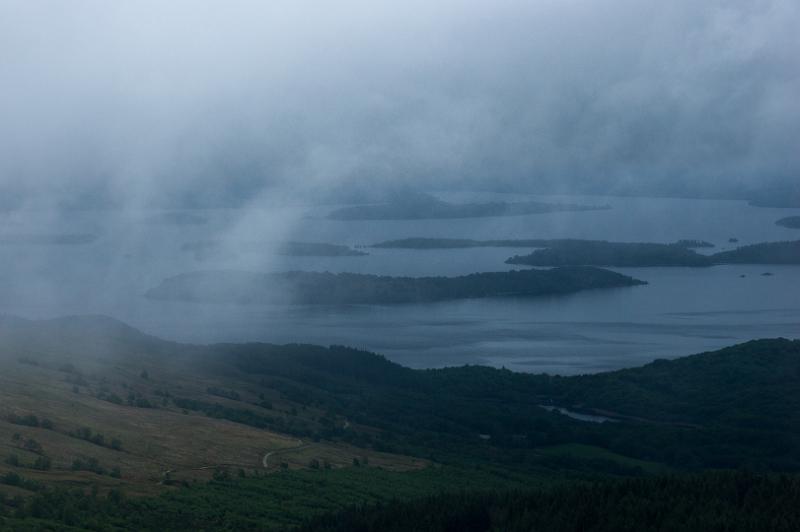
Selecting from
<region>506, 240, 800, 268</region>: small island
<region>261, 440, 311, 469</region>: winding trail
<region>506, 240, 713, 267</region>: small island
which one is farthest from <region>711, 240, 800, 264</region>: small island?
<region>261, 440, 311, 469</region>: winding trail

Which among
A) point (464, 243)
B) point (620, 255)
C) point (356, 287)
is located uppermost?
point (464, 243)

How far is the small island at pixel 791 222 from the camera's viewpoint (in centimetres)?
6238

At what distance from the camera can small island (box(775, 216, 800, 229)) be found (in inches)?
2456

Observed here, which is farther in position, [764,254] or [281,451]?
[764,254]

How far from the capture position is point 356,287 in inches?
2106

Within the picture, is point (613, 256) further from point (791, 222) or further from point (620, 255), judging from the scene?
point (791, 222)

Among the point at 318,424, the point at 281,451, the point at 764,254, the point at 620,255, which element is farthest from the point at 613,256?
the point at 281,451

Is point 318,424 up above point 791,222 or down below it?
below

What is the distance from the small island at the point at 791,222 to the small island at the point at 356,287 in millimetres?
12963

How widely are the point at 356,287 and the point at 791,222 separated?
27.8 m

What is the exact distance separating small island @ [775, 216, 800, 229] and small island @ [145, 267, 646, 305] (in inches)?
510

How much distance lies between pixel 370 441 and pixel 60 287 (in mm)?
33196

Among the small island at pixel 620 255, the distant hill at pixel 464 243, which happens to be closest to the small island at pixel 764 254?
the small island at pixel 620 255

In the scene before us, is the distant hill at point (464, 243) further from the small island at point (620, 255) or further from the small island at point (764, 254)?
the small island at point (764, 254)
